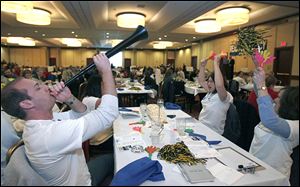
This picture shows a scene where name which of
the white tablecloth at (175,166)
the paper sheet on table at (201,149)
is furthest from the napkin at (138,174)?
the paper sheet on table at (201,149)

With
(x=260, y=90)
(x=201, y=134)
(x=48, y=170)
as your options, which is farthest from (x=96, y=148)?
(x=260, y=90)

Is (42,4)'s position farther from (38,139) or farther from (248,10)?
(248,10)

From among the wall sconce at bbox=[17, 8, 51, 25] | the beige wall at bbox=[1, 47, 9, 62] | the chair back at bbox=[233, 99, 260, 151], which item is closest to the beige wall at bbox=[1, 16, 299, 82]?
the beige wall at bbox=[1, 47, 9, 62]

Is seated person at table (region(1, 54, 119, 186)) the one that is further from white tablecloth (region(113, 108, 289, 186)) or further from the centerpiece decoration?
the centerpiece decoration

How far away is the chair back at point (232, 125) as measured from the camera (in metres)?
1.86

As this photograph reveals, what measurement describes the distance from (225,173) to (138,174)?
385mm

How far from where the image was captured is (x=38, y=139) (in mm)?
797

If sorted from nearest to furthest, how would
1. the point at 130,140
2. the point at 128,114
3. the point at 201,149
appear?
the point at 201,149, the point at 130,140, the point at 128,114

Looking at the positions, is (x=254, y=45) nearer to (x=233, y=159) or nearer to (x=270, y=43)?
(x=270, y=43)

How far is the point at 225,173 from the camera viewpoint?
92 cm

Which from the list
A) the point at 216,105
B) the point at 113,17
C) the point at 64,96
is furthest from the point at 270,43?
the point at 216,105

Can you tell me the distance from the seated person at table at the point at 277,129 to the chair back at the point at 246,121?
69cm

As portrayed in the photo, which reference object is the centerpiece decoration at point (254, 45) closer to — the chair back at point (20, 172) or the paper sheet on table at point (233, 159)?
the paper sheet on table at point (233, 159)

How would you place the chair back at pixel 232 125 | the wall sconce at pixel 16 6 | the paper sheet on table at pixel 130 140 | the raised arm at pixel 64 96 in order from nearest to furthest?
the wall sconce at pixel 16 6 → the raised arm at pixel 64 96 → the paper sheet on table at pixel 130 140 → the chair back at pixel 232 125
